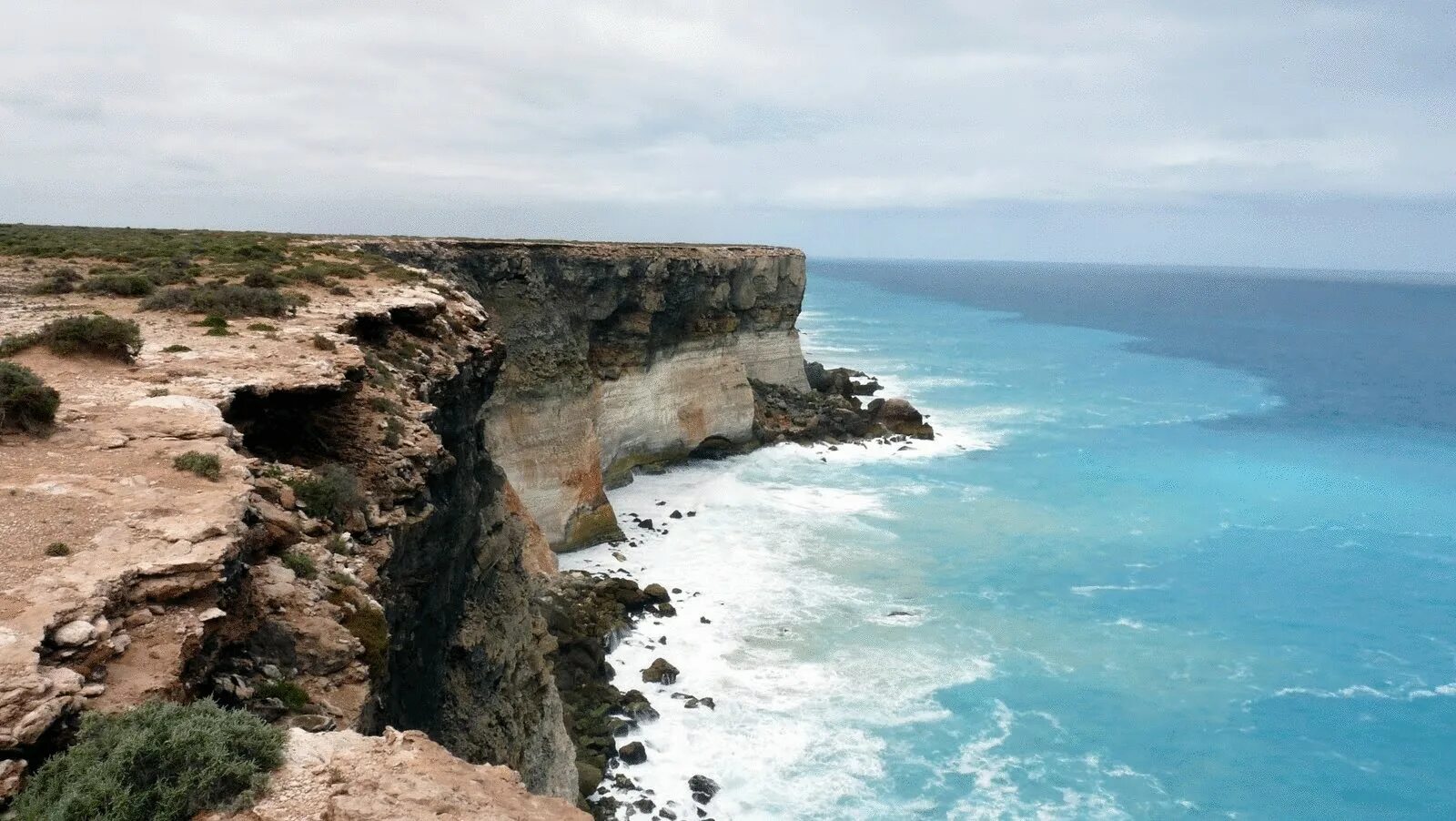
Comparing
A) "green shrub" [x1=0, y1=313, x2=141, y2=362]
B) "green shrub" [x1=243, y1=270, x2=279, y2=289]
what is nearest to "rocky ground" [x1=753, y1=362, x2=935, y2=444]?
"green shrub" [x1=243, y1=270, x2=279, y2=289]

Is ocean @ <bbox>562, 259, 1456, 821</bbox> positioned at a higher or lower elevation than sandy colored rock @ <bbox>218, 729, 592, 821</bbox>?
lower

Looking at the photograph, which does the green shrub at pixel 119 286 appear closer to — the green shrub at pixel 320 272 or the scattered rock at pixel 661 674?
the green shrub at pixel 320 272

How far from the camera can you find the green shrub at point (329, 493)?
991 centimetres

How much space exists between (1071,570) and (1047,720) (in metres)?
11.8

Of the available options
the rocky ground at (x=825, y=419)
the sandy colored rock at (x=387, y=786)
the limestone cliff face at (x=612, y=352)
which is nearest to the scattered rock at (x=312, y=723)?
the sandy colored rock at (x=387, y=786)

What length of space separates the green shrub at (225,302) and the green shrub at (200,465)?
7.19 metres

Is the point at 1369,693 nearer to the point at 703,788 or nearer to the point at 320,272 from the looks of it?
the point at 703,788

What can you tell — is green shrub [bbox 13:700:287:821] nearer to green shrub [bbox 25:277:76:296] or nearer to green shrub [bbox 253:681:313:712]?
green shrub [bbox 253:681:313:712]

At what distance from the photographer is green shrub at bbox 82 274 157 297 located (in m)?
17.2

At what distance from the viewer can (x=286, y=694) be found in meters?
7.42

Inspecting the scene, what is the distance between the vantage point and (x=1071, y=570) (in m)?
34.6

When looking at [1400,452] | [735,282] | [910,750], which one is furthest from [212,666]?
[1400,452]

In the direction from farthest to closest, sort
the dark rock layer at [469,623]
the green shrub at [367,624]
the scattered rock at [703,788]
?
the scattered rock at [703,788] → the dark rock layer at [469,623] → the green shrub at [367,624]

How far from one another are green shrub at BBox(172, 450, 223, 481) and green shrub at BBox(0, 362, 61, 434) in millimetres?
1931
